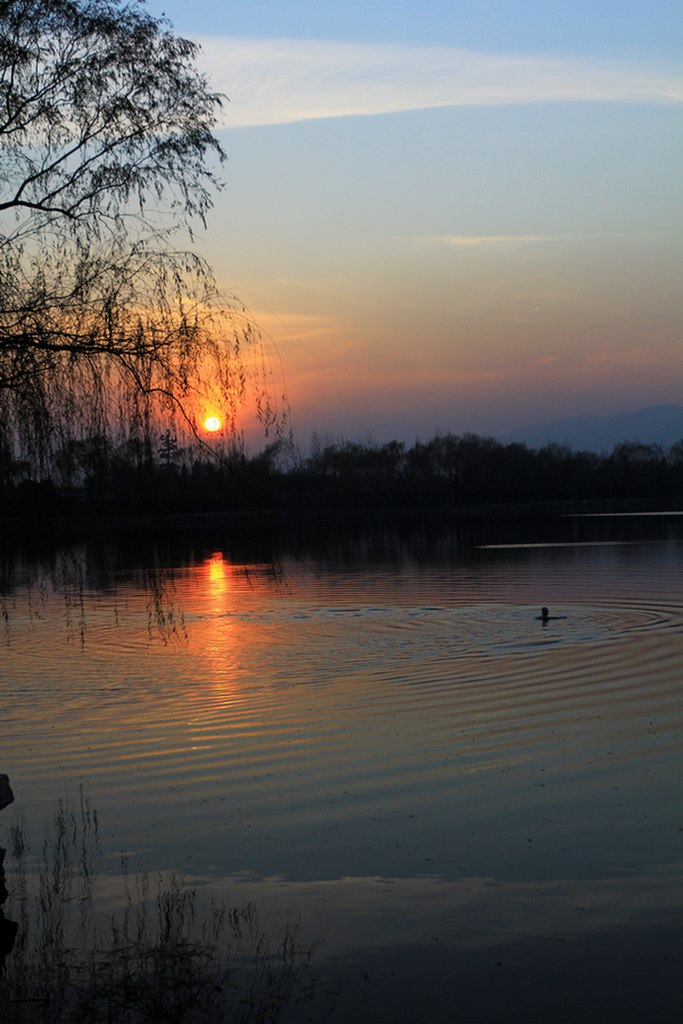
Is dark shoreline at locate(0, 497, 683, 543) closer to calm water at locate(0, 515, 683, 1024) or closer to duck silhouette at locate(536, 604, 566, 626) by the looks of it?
calm water at locate(0, 515, 683, 1024)

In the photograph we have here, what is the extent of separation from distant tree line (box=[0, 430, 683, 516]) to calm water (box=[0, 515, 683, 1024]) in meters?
0.43

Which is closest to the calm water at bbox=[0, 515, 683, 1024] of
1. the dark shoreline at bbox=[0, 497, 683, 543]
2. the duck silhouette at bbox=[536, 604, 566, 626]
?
the dark shoreline at bbox=[0, 497, 683, 543]

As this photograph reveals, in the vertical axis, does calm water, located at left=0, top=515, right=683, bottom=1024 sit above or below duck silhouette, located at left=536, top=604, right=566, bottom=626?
above

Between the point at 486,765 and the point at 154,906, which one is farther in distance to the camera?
the point at 486,765

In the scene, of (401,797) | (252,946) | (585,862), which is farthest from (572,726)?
(252,946)

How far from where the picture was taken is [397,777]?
12766 mm

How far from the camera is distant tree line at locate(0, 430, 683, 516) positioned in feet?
27.5

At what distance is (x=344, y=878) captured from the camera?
31.0 ft

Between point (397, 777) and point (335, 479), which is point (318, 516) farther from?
point (397, 777)

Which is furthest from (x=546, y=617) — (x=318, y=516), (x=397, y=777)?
(x=318, y=516)

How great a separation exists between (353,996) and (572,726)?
28.6 ft

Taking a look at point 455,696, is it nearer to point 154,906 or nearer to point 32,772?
point 32,772

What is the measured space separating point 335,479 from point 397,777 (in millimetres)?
126063

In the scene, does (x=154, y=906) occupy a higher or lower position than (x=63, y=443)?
lower
